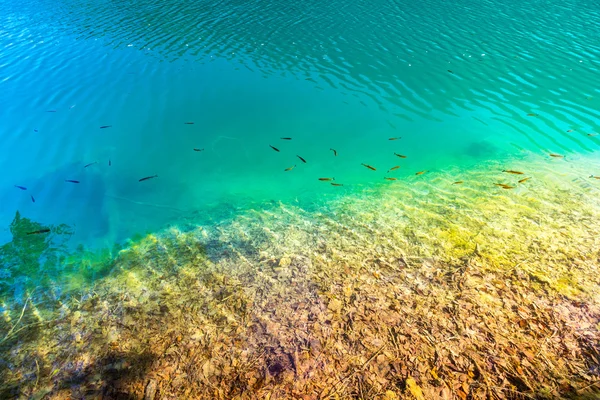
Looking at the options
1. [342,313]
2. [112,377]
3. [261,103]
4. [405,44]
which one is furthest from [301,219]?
[405,44]

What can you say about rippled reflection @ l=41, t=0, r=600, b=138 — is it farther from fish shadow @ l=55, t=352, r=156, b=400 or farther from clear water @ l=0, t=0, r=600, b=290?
fish shadow @ l=55, t=352, r=156, b=400

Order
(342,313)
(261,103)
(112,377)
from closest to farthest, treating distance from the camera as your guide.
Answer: (112,377), (342,313), (261,103)

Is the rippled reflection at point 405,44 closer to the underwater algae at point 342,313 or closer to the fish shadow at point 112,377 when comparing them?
the underwater algae at point 342,313

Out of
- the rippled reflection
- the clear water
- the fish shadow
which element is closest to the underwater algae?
the fish shadow

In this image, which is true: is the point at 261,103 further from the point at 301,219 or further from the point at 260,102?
the point at 301,219

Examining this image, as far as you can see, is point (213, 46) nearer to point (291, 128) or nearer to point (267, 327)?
point (291, 128)

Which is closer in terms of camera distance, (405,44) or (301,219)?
(301,219)

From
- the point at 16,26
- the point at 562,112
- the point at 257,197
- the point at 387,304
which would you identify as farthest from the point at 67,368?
the point at 16,26
